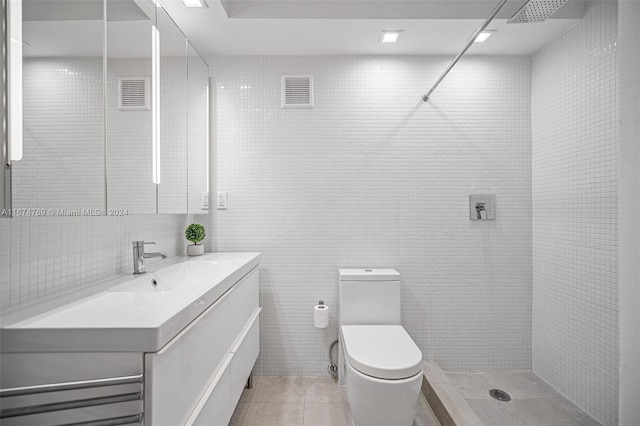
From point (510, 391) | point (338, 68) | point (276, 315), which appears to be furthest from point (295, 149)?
point (510, 391)

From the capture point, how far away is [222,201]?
7.50 feet

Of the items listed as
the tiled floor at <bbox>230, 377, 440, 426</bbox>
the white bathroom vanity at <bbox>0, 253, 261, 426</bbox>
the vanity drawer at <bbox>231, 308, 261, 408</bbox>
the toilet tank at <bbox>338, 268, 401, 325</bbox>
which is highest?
the white bathroom vanity at <bbox>0, 253, 261, 426</bbox>

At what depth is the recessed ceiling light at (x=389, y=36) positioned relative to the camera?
6.56 feet

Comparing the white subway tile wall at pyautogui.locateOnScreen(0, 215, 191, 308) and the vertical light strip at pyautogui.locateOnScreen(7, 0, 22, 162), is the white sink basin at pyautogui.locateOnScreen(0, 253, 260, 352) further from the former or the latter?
the vertical light strip at pyautogui.locateOnScreen(7, 0, 22, 162)

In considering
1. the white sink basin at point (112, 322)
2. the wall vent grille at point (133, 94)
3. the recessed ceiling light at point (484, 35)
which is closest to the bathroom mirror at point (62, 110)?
the wall vent grille at point (133, 94)

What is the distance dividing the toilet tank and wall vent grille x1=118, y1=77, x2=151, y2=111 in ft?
4.81

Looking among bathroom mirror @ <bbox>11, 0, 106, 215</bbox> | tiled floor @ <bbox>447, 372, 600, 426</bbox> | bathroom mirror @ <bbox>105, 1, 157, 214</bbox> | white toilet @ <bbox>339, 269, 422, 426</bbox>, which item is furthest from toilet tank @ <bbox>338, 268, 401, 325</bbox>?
bathroom mirror @ <bbox>11, 0, 106, 215</bbox>

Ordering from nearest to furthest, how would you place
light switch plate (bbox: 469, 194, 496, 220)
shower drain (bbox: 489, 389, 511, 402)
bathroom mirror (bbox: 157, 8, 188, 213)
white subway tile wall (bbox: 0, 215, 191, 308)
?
white subway tile wall (bbox: 0, 215, 191, 308) < bathroom mirror (bbox: 157, 8, 188, 213) < shower drain (bbox: 489, 389, 511, 402) < light switch plate (bbox: 469, 194, 496, 220)

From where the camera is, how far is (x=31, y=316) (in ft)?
2.89

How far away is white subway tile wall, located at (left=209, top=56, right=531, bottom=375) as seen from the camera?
7.50ft

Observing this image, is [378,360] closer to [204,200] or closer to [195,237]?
[195,237]

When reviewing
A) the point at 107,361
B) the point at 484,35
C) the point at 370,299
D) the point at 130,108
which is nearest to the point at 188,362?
the point at 107,361

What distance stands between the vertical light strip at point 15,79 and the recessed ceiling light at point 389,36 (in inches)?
69.3

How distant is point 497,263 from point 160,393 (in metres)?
2.21
